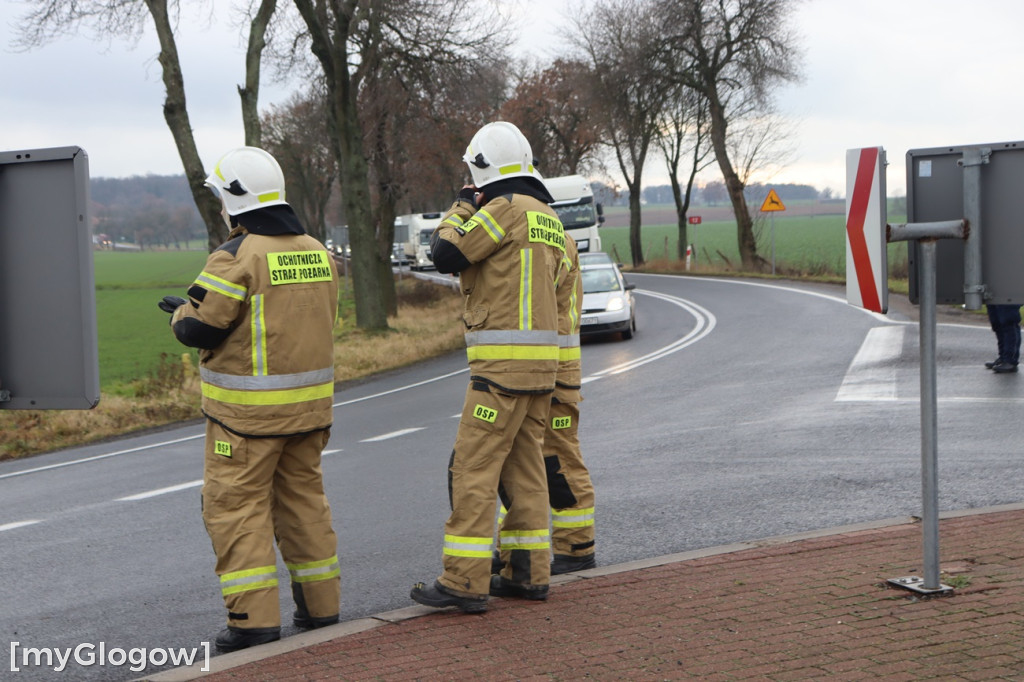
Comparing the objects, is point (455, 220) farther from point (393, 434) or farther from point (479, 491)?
point (393, 434)

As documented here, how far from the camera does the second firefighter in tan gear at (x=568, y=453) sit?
5.78m

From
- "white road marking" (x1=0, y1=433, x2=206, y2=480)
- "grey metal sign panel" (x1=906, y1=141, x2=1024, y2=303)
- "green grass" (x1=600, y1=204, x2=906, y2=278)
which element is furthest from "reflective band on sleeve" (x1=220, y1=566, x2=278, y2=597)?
"white road marking" (x1=0, y1=433, x2=206, y2=480)

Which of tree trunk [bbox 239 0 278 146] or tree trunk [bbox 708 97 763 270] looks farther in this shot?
tree trunk [bbox 708 97 763 270]

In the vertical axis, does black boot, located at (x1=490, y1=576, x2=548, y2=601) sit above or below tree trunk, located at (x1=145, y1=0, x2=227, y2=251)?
below

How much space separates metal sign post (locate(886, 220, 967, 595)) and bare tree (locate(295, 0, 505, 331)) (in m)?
20.1

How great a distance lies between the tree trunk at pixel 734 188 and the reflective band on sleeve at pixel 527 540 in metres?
40.4

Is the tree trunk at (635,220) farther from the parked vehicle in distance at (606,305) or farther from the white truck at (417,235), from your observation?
the parked vehicle in distance at (606,305)

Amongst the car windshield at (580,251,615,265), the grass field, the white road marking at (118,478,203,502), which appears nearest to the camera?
the white road marking at (118,478,203,502)

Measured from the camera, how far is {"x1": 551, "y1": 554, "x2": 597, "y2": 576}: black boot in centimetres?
592

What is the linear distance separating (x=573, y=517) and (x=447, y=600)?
1.06 m

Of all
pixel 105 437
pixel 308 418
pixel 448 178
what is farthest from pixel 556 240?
pixel 448 178

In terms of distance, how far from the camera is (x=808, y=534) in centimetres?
639

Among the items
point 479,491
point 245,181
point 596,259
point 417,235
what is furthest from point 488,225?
point 417,235

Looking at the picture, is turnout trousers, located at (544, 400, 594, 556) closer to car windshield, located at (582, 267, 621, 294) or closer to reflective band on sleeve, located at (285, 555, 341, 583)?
reflective band on sleeve, located at (285, 555, 341, 583)
